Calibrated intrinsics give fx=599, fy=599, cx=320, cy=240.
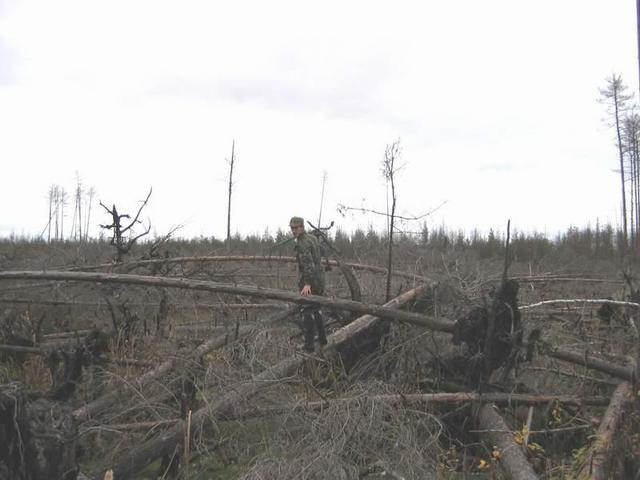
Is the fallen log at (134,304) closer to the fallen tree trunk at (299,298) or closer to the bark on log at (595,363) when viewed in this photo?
the fallen tree trunk at (299,298)

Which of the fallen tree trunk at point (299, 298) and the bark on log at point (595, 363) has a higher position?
the fallen tree trunk at point (299, 298)

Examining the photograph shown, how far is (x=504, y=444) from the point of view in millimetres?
4500

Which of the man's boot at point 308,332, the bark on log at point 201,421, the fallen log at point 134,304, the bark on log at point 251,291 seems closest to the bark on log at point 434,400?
the bark on log at point 201,421

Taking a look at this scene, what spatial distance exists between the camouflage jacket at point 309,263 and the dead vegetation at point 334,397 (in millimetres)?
554

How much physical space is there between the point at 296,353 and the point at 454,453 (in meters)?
1.65

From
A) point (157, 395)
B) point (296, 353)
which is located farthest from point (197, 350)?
point (296, 353)

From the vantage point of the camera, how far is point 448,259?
28.1 ft

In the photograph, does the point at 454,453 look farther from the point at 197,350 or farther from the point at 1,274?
the point at 1,274

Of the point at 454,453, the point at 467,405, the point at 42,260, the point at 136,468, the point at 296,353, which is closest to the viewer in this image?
the point at 136,468

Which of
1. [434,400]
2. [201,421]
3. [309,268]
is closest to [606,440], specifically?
[434,400]

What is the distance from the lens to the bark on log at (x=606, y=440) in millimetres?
3928

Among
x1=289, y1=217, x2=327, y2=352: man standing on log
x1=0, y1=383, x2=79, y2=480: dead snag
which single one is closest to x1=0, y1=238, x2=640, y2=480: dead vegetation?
x1=0, y1=383, x2=79, y2=480: dead snag

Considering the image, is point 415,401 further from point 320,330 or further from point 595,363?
point 595,363

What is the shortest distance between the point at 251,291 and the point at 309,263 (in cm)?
111
